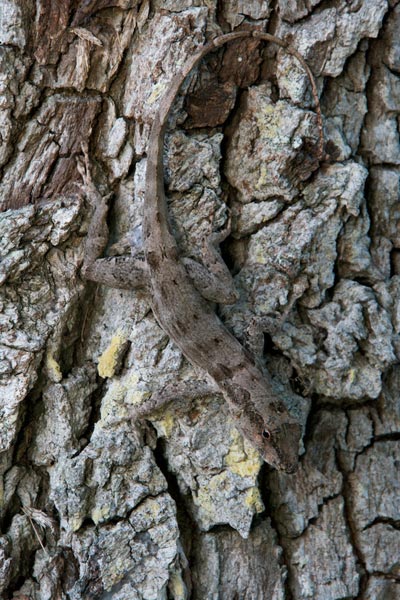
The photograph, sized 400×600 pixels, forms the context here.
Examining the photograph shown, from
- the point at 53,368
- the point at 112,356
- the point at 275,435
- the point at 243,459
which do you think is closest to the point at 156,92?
the point at 112,356

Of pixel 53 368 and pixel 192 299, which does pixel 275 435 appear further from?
pixel 53 368

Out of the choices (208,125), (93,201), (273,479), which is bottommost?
(273,479)

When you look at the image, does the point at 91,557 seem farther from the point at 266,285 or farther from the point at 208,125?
the point at 208,125

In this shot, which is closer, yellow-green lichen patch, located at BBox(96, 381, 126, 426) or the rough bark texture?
the rough bark texture

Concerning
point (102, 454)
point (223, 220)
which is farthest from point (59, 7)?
point (102, 454)

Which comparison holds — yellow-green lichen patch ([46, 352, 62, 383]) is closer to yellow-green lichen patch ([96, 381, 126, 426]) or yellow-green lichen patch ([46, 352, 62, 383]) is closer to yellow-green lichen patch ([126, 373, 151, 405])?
yellow-green lichen patch ([96, 381, 126, 426])

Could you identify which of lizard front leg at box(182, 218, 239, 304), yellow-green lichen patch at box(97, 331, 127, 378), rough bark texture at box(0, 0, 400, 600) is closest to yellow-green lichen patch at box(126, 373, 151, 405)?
rough bark texture at box(0, 0, 400, 600)
